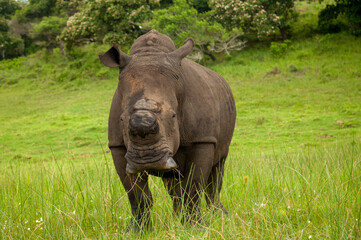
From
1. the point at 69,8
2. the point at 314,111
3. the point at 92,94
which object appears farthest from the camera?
the point at 69,8

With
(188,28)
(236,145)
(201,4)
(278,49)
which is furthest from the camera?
(201,4)

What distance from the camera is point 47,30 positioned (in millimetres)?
28328

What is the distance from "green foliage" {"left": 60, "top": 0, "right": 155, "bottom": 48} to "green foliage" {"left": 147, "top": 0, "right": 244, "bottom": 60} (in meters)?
1.40

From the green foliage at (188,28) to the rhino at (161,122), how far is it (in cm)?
1628

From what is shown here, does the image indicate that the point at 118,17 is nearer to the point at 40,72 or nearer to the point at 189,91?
the point at 40,72

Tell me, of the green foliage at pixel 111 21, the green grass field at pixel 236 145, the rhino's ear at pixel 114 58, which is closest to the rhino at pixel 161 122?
the rhino's ear at pixel 114 58

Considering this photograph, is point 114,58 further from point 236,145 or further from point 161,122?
point 236,145

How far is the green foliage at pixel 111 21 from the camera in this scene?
22.5 m

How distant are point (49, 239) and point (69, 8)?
3225 cm

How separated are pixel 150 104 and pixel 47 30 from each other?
88.1ft

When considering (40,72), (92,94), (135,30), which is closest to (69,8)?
(40,72)

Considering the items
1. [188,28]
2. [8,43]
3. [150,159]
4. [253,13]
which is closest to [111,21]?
[188,28]

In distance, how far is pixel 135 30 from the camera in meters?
23.8

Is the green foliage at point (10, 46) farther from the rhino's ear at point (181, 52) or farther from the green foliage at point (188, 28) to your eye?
the rhino's ear at point (181, 52)
